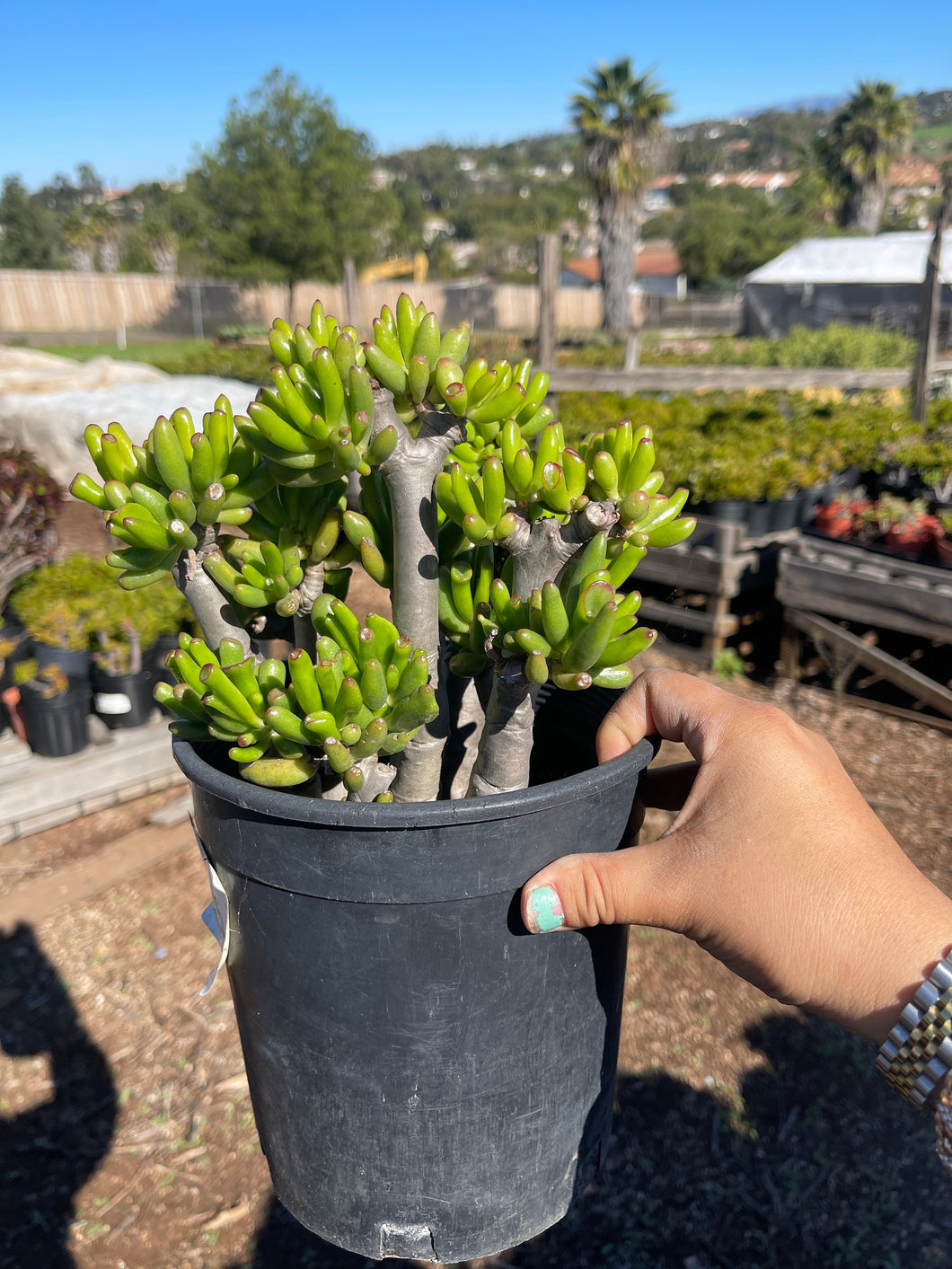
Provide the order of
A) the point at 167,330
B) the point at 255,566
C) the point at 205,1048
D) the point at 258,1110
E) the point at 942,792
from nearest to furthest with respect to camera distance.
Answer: the point at 255,566 < the point at 258,1110 < the point at 205,1048 < the point at 942,792 < the point at 167,330

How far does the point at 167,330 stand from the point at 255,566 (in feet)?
121

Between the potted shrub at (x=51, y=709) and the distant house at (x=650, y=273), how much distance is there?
51554 millimetres

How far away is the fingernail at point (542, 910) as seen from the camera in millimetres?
1038

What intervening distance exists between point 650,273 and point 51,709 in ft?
186

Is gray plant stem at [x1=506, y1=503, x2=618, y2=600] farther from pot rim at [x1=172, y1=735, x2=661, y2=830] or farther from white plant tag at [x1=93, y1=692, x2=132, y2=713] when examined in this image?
white plant tag at [x1=93, y1=692, x2=132, y2=713]

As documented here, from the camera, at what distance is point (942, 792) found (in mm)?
4055

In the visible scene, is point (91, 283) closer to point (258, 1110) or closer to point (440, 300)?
point (440, 300)

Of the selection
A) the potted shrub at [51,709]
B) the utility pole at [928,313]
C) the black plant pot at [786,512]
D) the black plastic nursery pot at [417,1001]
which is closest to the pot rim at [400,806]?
the black plastic nursery pot at [417,1001]

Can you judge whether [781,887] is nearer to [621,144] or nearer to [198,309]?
[621,144]

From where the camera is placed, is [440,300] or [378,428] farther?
[440,300]

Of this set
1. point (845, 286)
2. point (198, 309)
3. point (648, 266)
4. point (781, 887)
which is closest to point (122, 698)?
point (781, 887)

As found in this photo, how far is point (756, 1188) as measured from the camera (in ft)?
7.36

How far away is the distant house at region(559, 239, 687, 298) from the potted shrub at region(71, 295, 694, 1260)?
53737mm

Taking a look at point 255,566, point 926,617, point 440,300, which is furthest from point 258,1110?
point 440,300
